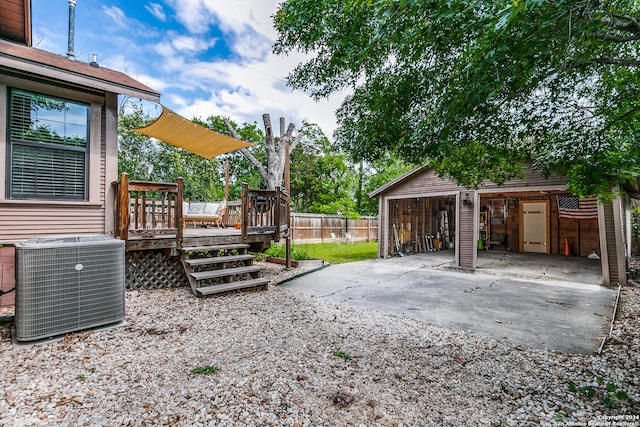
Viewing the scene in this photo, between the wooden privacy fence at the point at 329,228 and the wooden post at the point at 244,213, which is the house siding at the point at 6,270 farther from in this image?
the wooden privacy fence at the point at 329,228

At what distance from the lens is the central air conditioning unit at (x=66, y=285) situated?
291cm

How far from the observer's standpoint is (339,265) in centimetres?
859

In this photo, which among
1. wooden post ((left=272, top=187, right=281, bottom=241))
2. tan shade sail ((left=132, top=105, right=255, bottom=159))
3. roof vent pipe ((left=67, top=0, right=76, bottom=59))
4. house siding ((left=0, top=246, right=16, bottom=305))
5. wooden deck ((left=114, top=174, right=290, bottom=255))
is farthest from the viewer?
wooden post ((left=272, top=187, right=281, bottom=241))

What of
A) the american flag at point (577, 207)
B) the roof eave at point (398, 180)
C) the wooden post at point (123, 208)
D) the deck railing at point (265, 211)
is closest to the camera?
the wooden post at point (123, 208)

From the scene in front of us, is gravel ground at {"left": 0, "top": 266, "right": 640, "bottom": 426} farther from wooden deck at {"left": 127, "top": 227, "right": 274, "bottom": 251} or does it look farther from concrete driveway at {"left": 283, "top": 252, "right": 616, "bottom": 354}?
wooden deck at {"left": 127, "top": 227, "right": 274, "bottom": 251}

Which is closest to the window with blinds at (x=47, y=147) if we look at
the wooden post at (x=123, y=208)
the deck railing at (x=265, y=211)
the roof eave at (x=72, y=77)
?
the roof eave at (x=72, y=77)

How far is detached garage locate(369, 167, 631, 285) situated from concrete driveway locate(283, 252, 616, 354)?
3.59 ft

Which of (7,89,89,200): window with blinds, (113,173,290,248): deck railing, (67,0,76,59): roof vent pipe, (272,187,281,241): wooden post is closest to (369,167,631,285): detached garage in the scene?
(113,173,290,248): deck railing

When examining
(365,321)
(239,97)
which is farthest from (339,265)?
(239,97)

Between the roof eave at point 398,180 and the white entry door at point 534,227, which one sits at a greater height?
the roof eave at point 398,180

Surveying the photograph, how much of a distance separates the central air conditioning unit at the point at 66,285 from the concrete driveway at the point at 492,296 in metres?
3.11

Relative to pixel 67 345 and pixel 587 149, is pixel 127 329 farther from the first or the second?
pixel 587 149

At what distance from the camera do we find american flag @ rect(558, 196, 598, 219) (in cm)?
859

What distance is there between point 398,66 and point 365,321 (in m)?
3.27
